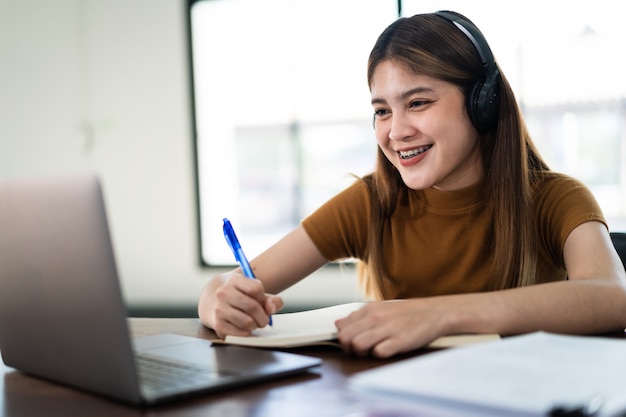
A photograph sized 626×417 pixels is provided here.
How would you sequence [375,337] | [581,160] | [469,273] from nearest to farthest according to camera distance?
1. [375,337]
2. [469,273]
3. [581,160]

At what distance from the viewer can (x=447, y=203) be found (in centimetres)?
151

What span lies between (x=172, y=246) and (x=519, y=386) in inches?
155

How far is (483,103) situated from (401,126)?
156 millimetres

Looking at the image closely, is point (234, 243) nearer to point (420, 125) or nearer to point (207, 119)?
point (420, 125)

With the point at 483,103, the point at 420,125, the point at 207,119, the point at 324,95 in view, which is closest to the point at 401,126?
the point at 420,125

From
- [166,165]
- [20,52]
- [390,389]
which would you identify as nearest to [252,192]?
[166,165]

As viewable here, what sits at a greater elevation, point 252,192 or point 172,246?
point 252,192

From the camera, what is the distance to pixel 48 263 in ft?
2.42

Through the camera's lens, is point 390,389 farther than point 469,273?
No

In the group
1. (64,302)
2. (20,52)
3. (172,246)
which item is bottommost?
(172,246)

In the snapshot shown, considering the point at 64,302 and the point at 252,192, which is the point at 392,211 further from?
Answer: the point at 252,192

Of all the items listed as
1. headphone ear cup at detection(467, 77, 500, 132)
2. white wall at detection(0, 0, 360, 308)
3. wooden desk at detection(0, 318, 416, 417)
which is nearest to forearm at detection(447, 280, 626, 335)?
wooden desk at detection(0, 318, 416, 417)

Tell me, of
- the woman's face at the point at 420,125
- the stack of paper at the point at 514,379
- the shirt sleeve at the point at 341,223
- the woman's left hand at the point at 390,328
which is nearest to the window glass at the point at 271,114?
the shirt sleeve at the point at 341,223

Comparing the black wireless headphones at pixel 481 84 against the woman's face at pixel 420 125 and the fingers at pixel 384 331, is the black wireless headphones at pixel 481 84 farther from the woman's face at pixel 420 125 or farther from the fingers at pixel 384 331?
the fingers at pixel 384 331
